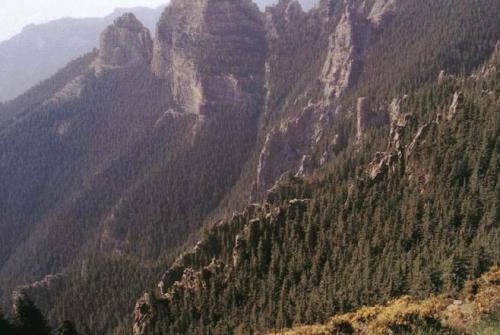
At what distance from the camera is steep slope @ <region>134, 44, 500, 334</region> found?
59281 millimetres

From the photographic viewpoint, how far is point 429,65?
632ft

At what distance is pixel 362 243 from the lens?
7825cm

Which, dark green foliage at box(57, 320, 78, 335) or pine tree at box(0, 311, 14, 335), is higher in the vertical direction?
pine tree at box(0, 311, 14, 335)

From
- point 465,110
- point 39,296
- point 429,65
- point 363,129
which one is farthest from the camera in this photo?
point 429,65

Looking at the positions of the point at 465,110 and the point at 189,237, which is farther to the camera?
the point at 189,237

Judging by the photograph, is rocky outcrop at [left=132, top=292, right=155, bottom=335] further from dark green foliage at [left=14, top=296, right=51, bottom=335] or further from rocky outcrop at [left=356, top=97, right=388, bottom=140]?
rocky outcrop at [left=356, top=97, right=388, bottom=140]

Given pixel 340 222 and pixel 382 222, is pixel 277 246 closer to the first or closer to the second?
pixel 340 222

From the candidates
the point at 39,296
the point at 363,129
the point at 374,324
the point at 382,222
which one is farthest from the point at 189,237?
the point at 374,324

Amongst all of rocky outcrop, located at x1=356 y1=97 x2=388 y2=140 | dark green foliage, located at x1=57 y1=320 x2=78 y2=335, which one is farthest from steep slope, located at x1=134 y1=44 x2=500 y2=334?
rocky outcrop, located at x1=356 y1=97 x2=388 y2=140

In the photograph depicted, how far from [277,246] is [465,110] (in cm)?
4977

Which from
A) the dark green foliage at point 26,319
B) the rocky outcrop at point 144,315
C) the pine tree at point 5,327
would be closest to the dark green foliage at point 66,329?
the dark green foliage at point 26,319

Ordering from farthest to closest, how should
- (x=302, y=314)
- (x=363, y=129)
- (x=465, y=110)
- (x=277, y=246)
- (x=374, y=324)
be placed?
(x=363, y=129), (x=465, y=110), (x=277, y=246), (x=302, y=314), (x=374, y=324)

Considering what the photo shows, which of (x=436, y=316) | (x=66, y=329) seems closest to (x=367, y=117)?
(x=66, y=329)

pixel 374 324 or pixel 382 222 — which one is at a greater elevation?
pixel 374 324
